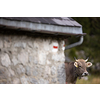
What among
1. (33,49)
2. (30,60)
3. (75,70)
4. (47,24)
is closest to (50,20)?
(47,24)

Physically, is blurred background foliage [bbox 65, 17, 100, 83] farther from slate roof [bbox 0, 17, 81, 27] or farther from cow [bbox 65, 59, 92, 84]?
slate roof [bbox 0, 17, 81, 27]

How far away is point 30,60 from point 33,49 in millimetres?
263

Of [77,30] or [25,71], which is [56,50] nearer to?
[77,30]

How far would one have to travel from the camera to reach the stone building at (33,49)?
3.18m

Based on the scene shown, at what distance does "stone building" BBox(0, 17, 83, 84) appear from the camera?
318 centimetres

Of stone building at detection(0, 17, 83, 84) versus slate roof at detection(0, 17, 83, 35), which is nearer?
slate roof at detection(0, 17, 83, 35)

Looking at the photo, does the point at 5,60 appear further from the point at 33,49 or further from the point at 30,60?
the point at 33,49

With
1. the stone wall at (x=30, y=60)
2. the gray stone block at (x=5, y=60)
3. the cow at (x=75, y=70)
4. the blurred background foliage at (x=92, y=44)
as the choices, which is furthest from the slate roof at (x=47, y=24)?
the blurred background foliage at (x=92, y=44)

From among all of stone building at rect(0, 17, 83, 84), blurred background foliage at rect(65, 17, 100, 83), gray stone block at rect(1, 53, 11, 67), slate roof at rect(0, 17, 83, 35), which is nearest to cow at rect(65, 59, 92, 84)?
stone building at rect(0, 17, 83, 84)

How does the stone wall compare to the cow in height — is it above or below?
above

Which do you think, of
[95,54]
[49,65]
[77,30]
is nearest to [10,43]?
[49,65]

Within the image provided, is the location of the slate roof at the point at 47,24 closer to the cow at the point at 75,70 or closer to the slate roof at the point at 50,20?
the slate roof at the point at 50,20

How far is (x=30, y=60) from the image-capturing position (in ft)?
11.6

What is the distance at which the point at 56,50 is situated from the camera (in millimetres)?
3975
